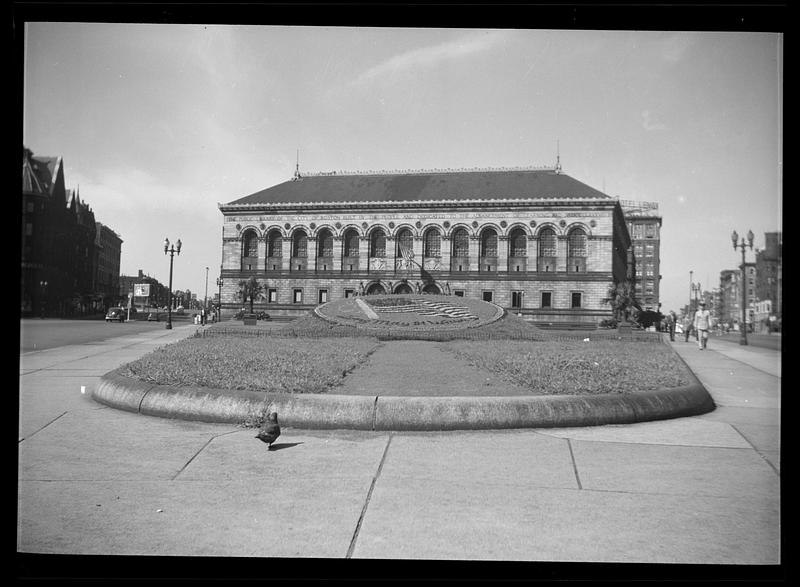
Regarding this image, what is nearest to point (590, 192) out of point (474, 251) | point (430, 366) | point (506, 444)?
point (474, 251)

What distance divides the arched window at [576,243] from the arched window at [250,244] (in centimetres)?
3166

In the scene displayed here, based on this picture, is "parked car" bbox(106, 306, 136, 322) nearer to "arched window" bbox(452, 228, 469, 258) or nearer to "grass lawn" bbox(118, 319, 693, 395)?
"grass lawn" bbox(118, 319, 693, 395)

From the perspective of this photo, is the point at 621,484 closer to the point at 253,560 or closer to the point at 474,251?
the point at 253,560

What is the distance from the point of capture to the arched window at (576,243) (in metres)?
55.7

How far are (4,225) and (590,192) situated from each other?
188 feet

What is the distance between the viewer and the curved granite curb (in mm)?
6801

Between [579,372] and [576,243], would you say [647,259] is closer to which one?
[576,243]

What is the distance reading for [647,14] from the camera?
354 centimetres

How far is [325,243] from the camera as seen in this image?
51000 millimetres

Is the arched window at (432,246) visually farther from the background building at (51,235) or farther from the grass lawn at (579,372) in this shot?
the background building at (51,235)

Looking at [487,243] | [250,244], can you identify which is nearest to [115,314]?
[250,244]

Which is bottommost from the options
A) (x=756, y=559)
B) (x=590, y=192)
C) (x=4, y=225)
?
(x=756, y=559)

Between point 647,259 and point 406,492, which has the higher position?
point 647,259

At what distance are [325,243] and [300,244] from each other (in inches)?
356
